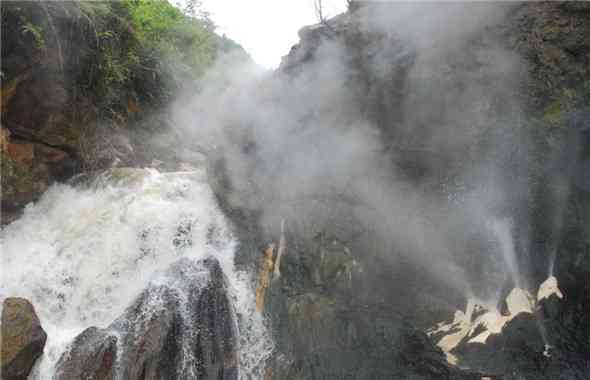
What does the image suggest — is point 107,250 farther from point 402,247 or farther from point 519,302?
point 519,302

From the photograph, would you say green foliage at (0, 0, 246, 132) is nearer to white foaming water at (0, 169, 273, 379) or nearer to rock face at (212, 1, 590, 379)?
white foaming water at (0, 169, 273, 379)

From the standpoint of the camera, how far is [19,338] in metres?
3.26

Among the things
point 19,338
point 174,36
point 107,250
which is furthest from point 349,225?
point 174,36

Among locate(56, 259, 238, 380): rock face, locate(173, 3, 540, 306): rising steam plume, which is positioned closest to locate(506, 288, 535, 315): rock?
locate(173, 3, 540, 306): rising steam plume

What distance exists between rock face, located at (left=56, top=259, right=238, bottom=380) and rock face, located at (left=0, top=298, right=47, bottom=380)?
27 cm

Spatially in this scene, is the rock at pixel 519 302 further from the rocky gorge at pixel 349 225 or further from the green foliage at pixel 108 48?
the green foliage at pixel 108 48

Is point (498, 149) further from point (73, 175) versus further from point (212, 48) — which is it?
point (212, 48)

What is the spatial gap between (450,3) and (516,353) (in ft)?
13.3

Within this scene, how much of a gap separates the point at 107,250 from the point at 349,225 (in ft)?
10.1

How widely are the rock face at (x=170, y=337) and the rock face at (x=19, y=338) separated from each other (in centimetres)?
27

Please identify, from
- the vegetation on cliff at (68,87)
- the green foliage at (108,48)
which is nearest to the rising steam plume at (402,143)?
the vegetation on cliff at (68,87)

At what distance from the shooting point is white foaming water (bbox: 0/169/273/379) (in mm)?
3895

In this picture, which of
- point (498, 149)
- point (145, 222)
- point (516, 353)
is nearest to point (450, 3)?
point (498, 149)

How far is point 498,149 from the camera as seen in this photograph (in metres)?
3.71
